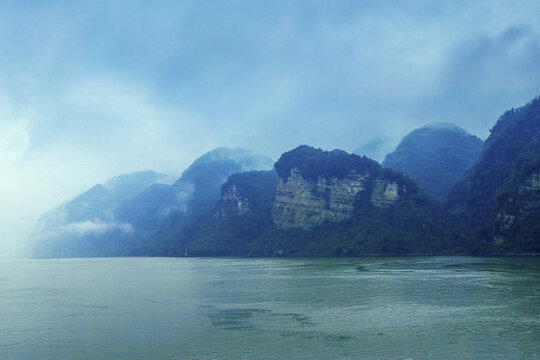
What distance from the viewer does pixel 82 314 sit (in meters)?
49.2

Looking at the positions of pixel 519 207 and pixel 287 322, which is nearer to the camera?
pixel 287 322

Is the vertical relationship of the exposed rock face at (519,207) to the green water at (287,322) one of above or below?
above

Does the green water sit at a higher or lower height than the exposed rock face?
lower

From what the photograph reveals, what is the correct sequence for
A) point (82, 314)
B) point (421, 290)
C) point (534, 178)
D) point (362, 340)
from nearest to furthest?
1. point (362, 340)
2. point (82, 314)
3. point (421, 290)
4. point (534, 178)

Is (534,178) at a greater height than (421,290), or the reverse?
(534,178)

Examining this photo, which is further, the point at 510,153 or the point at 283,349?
the point at 510,153

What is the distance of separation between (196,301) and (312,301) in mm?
13586

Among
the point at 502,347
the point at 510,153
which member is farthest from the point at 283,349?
the point at 510,153

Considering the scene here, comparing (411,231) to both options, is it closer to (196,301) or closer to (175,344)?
(196,301)

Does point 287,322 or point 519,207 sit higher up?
point 519,207

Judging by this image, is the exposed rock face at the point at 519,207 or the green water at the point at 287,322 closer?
the green water at the point at 287,322

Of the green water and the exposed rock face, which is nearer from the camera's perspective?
the green water

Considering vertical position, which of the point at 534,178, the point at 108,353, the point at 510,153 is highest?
the point at 510,153

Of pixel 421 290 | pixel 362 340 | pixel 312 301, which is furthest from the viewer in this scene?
pixel 421 290
